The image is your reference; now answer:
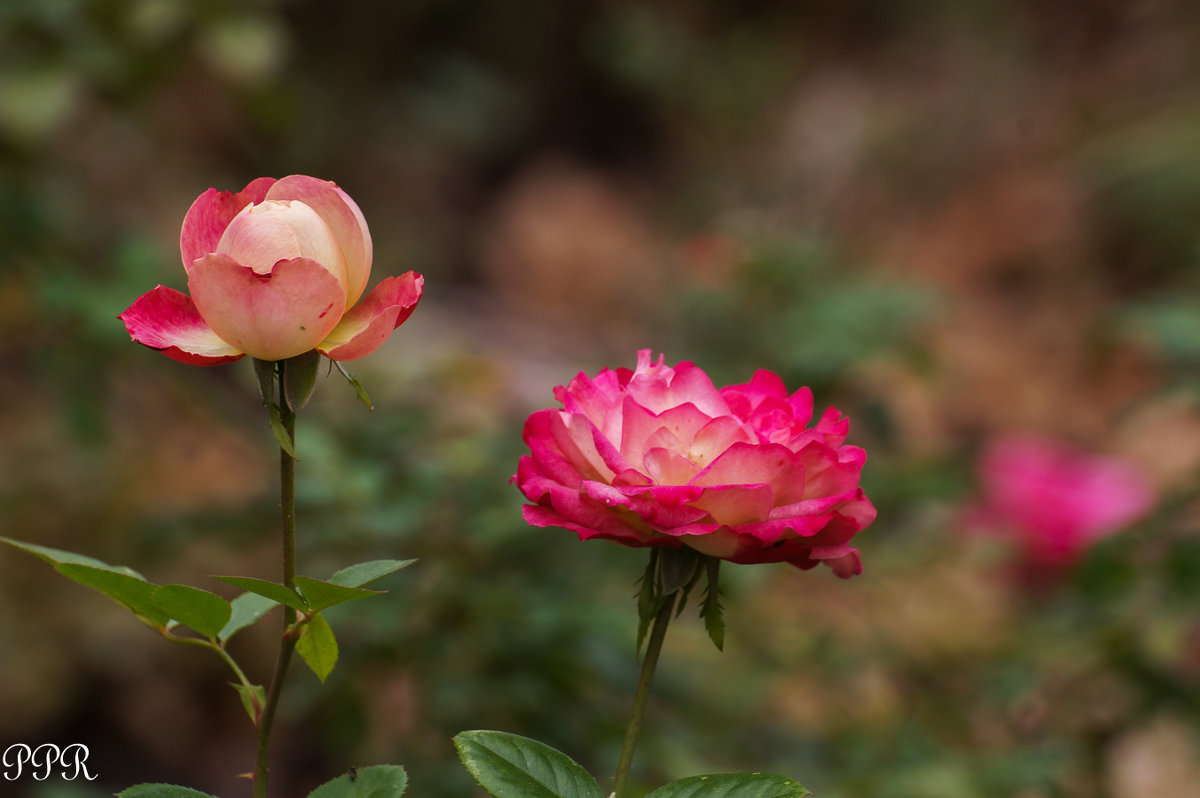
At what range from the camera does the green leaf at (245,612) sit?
1.30 ft

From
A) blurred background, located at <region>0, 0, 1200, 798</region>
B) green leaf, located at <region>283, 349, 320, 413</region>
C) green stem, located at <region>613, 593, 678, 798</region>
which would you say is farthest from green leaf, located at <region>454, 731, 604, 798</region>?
blurred background, located at <region>0, 0, 1200, 798</region>

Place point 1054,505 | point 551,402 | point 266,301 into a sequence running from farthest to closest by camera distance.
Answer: point 551,402 → point 1054,505 → point 266,301

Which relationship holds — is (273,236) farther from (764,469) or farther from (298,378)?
(764,469)

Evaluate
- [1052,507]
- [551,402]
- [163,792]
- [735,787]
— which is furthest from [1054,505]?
[163,792]

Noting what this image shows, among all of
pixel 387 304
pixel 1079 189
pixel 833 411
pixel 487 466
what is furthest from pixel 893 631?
pixel 1079 189

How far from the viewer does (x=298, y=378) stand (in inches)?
13.6

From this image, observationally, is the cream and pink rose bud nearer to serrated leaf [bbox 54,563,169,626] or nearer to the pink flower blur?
the pink flower blur

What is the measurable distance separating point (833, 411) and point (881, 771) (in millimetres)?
615

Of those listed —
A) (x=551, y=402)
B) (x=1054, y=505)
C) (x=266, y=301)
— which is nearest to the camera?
(x=266, y=301)

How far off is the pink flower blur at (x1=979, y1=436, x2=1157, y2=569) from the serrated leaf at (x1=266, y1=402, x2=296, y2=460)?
1.21 meters

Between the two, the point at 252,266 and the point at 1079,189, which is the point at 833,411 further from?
the point at 1079,189

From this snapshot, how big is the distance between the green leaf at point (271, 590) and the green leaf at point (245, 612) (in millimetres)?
60

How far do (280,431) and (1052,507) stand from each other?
131cm

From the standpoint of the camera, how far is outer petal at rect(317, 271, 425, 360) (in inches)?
13.2
